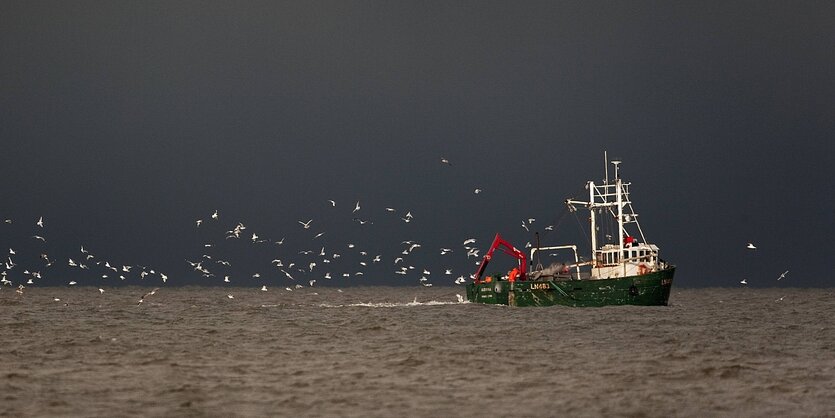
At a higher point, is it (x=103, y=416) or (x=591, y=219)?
(x=591, y=219)

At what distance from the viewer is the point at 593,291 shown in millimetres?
71625

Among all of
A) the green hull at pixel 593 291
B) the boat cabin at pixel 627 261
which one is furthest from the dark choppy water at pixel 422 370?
the boat cabin at pixel 627 261

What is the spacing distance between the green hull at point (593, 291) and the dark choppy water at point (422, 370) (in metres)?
11.5

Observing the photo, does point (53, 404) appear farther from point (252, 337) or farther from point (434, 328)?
point (434, 328)

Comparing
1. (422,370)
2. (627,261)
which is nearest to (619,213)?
(627,261)

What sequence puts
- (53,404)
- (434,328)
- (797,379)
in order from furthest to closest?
1. (434,328)
2. (797,379)
3. (53,404)

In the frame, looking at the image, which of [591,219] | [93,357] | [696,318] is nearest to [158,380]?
[93,357]

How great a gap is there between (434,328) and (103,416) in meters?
33.4

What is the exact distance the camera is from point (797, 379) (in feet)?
104

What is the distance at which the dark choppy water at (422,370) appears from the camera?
26516 mm

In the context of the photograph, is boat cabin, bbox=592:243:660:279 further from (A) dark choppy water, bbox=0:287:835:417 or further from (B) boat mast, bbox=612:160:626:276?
(A) dark choppy water, bbox=0:287:835:417

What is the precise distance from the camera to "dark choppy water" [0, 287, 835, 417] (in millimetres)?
A: 26516

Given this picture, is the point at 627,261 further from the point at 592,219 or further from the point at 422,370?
the point at 422,370

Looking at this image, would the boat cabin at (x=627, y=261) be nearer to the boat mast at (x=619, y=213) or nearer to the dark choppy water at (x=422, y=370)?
the boat mast at (x=619, y=213)
